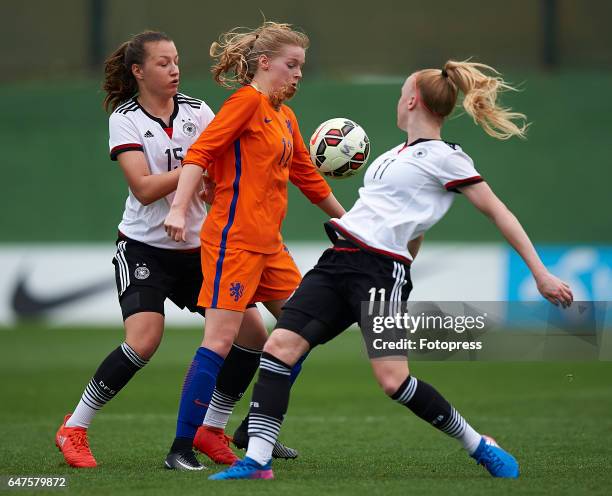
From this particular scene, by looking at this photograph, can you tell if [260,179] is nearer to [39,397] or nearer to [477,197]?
[477,197]

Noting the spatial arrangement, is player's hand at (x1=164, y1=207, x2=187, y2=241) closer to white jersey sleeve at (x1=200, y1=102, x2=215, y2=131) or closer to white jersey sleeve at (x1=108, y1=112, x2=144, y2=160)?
white jersey sleeve at (x1=108, y1=112, x2=144, y2=160)

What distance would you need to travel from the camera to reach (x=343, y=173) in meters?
5.42

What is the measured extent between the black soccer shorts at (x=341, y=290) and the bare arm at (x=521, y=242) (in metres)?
0.44

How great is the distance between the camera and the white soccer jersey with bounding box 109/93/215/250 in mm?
5289

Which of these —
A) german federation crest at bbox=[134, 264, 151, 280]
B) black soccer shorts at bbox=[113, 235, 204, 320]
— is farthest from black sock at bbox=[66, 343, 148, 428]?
german federation crest at bbox=[134, 264, 151, 280]

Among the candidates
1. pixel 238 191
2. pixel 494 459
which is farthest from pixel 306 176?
pixel 494 459

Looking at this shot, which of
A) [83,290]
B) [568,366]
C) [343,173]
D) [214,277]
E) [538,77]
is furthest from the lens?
[538,77]

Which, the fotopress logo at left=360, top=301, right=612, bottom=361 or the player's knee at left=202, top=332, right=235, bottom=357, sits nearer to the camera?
the fotopress logo at left=360, top=301, right=612, bottom=361

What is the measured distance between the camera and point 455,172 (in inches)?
177

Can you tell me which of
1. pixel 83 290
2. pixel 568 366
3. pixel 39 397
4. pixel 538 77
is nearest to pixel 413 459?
pixel 39 397

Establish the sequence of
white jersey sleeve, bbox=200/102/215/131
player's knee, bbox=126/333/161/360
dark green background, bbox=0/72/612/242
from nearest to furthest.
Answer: player's knee, bbox=126/333/161/360
white jersey sleeve, bbox=200/102/215/131
dark green background, bbox=0/72/612/242

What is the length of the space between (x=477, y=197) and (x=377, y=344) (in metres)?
0.76

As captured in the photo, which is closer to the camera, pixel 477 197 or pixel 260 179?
pixel 477 197

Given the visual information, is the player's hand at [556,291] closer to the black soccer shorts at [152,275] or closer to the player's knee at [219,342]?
the player's knee at [219,342]
